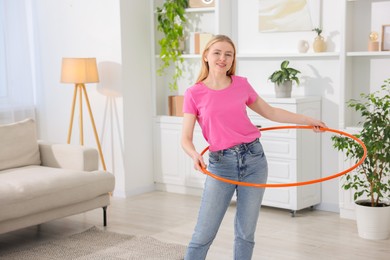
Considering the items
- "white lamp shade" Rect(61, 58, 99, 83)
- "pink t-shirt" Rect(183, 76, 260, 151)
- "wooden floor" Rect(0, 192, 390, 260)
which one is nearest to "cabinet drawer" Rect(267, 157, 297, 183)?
"wooden floor" Rect(0, 192, 390, 260)

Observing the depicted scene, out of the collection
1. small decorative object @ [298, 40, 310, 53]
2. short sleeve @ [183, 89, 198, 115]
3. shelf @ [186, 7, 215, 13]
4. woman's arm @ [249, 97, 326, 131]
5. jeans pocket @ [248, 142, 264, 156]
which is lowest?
jeans pocket @ [248, 142, 264, 156]

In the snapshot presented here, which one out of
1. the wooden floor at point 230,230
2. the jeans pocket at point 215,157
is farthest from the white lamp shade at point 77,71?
the jeans pocket at point 215,157

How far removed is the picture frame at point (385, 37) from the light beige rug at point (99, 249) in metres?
2.20

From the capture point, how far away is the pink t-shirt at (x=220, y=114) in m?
3.11

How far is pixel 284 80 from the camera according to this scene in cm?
538

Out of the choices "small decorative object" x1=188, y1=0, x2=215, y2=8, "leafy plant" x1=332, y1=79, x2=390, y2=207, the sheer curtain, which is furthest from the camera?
the sheer curtain

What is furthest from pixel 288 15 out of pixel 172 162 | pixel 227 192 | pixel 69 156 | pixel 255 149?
pixel 227 192

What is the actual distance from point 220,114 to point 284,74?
2.40 metres

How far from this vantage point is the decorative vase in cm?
537

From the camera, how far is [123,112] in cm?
613

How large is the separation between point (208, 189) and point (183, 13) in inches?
130

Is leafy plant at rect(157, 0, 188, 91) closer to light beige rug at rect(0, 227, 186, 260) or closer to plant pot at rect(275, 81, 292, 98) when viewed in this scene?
plant pot at rect(275, 81, 292, 98)

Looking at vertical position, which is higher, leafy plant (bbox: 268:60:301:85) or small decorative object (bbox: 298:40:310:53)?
small decorative object (bbox: 298:40:310:53)

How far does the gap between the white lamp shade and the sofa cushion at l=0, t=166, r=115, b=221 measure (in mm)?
1025
